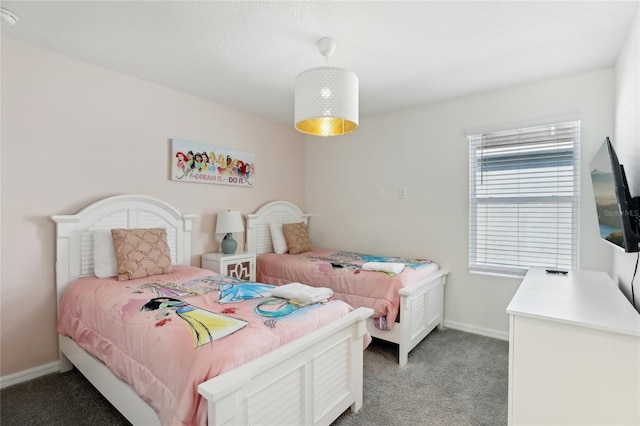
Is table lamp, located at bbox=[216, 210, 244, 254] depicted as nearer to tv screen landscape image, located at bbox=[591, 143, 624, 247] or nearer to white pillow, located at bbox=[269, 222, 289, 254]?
white pillow, located at bbox=[269, 222, 289, 254]

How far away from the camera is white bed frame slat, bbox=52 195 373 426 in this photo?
1274 mm

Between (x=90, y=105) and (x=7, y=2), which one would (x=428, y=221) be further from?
(x=7, y=2)

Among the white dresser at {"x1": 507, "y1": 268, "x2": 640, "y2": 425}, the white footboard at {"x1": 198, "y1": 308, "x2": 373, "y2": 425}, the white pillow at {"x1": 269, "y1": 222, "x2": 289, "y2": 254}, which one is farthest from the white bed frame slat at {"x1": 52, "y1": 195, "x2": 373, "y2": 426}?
the white pillow at {"x1": 269, "y1": 222, "x2": 289, "y2": 254}

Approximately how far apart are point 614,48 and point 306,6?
2.24 m

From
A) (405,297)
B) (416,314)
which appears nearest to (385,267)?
(405,297)

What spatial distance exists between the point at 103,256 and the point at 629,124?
3720mm

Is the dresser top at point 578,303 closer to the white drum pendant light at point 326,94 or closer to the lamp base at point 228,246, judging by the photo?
the white drum pendant light at point 326,94

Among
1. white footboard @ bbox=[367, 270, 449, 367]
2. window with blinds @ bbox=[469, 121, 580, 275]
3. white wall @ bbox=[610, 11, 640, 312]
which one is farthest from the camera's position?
window with blinds @ bbox=[469, 121, 580, 275]

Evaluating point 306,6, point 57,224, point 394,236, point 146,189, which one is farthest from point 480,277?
point 57,224

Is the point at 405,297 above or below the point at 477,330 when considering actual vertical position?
above

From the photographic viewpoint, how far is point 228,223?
3.32 m

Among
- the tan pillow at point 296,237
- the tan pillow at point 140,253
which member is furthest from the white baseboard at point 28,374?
the tan pillow at point 296,237

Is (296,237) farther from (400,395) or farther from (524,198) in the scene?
(524,198)

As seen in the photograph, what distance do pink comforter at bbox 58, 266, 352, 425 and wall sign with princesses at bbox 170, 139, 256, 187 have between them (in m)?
1.25
